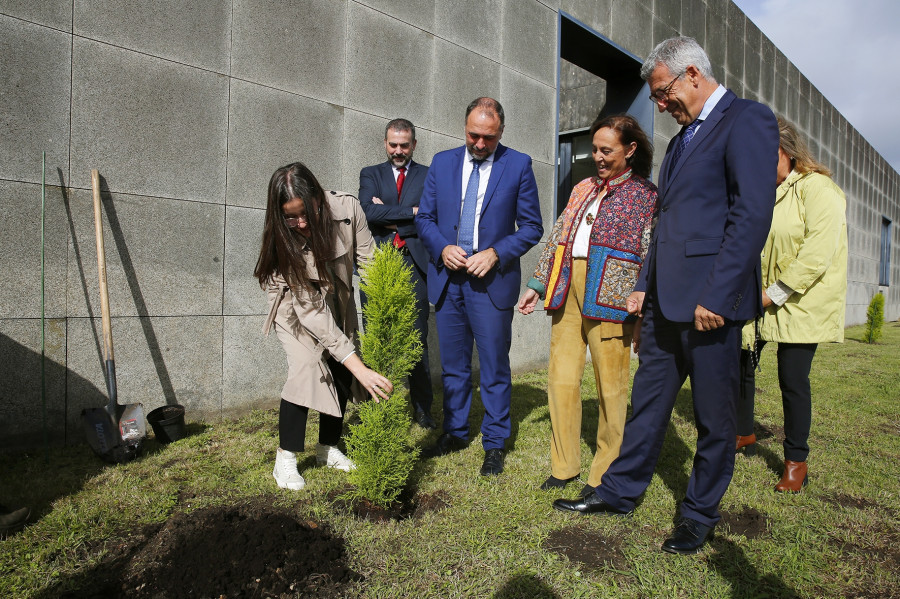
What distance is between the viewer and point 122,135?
420 centimetres

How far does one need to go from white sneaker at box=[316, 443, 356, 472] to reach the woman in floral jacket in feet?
3.97

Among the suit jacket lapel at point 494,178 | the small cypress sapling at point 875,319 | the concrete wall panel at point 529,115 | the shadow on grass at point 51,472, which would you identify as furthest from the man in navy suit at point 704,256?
the small cypress sapling at point 875,319

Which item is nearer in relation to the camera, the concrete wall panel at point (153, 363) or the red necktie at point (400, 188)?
the concrete wall panel at point (153, 363)

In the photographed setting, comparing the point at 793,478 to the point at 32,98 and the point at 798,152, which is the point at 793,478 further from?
the point at 32,98

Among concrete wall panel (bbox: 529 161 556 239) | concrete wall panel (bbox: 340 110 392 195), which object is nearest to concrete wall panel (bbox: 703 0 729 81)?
concrete wall panel (bbox: 529 161 556 239)

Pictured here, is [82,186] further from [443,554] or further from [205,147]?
[443,554]

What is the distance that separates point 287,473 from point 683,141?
2.76 m

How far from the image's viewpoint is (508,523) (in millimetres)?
2926

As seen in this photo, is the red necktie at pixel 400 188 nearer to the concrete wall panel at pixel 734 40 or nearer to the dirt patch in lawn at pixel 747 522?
the dirt patch in lawn at pixel 747 522

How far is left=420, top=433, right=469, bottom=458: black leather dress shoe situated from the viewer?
3.89m

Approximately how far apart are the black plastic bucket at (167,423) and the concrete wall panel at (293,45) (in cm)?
268

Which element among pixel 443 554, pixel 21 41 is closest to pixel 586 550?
pixel 443 554

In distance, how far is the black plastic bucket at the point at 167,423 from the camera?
4.06 metres

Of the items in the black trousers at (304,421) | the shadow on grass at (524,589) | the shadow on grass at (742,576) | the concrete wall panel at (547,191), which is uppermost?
the concrete wall panel at (547,191)
